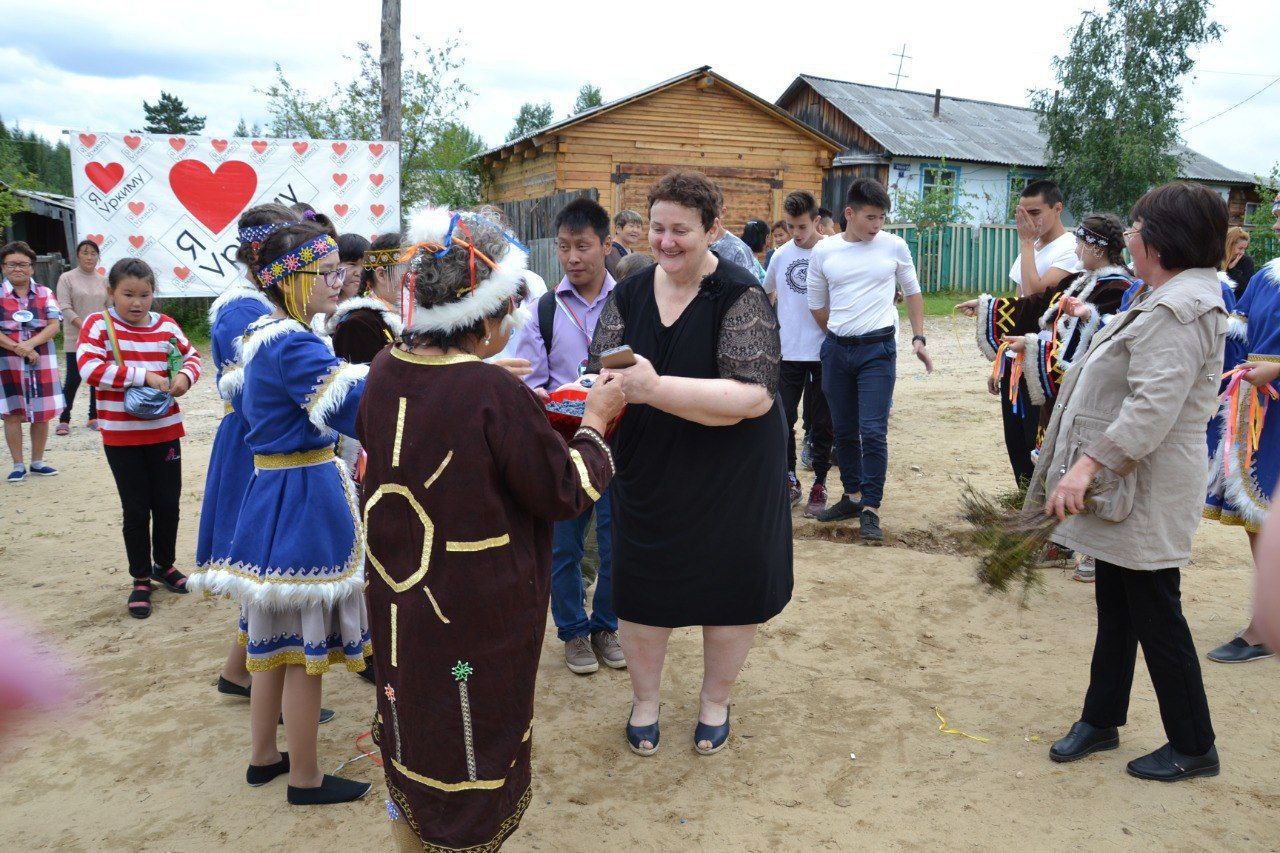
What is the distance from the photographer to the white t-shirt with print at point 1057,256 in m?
4.97

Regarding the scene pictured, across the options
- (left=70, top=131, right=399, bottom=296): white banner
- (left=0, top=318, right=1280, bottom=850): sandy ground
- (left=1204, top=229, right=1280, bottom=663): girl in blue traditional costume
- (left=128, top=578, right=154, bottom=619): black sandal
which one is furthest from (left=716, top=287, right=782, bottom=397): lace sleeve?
(left=70, top=131, right=399, bottom=296): white banner

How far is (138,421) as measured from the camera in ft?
15.0

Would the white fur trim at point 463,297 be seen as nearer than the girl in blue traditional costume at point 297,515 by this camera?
Yes

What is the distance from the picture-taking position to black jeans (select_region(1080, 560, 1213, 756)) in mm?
2861

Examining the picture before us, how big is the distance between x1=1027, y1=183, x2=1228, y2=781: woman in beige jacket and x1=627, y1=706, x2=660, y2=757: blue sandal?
1687 mm

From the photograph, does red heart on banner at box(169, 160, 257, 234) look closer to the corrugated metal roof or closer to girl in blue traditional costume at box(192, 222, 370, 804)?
girl in blue traditional costume at box(192, 222, 370, 804)

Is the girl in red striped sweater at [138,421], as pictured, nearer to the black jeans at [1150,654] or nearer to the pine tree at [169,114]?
the black jeans at [1150,654]

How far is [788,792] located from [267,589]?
1934 millimetres

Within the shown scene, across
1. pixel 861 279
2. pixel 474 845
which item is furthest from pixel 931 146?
pixel 474 845

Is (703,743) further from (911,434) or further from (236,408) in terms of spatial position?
(911,434)

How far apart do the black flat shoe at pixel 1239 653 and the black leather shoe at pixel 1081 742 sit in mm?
1112

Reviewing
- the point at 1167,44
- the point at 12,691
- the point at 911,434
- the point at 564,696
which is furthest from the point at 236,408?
the point at 1167,44

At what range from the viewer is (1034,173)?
99.9 feet

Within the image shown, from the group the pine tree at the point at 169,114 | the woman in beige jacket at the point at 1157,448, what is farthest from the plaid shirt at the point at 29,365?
the pine tree at the point at 169,114
